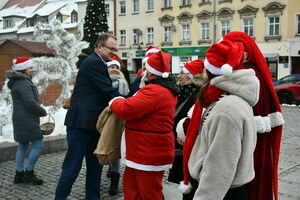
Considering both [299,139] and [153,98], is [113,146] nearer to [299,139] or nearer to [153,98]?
[153,98]

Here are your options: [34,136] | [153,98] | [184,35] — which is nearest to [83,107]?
[153,98]

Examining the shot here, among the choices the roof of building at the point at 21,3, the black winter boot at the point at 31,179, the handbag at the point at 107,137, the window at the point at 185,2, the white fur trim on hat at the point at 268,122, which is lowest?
the black winter boot at the point at 31,179

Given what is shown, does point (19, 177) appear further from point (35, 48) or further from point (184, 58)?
point (184, 58)

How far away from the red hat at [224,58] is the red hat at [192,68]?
2046 millimetres

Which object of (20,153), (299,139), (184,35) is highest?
(184,35)

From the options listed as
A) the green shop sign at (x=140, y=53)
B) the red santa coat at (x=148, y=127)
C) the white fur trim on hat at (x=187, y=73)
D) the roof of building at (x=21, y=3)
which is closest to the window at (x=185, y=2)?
the green shop sign at (x=140, y=53)

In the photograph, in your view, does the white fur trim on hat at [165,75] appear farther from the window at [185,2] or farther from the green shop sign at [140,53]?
the green shop sign at [140,53]

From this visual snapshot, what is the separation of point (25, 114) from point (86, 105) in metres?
1.65

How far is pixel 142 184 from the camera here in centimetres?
350

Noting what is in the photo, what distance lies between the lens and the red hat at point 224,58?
220 cm

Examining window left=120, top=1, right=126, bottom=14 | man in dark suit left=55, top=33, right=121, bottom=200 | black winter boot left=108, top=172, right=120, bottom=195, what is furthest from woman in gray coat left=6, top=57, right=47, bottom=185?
window left=120, top=1, right=126, bottom=14

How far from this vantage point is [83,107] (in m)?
3.87

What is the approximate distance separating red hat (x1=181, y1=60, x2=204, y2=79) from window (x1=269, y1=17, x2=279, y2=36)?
28.2 meters

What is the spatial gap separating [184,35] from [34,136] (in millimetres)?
32270
